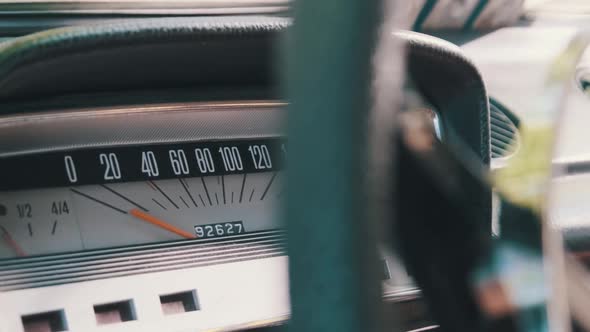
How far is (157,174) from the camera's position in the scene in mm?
1265

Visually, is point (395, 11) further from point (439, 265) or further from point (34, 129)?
point (34, 129)

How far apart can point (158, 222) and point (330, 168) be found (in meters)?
0.82

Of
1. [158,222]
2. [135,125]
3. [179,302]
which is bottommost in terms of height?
[179,302]

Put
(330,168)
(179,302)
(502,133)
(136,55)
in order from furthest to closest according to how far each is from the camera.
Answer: (502,133)
(179,302)
(136,55)
(330,168)

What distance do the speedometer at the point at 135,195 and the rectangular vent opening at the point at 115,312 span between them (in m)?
0.09

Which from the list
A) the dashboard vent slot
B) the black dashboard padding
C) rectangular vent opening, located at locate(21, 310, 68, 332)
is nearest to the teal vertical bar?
the black dashboard padding

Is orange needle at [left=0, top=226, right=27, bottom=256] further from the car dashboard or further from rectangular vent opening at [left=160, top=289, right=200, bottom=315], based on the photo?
rectangular vent opening at [left=160, top=289, right=200, bottom=315]

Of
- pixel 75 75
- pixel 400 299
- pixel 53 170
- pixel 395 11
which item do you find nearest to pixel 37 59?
pixel 75 75

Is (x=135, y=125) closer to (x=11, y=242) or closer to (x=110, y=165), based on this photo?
(x=110, y=165)

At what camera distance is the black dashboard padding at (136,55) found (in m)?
1.00

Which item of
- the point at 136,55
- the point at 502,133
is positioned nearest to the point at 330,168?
the point at 136,55

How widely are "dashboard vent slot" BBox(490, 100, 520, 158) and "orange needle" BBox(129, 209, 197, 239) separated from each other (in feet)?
1.58

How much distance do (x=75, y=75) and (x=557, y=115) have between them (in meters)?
0.72

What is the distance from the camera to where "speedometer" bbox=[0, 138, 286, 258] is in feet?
3.87
